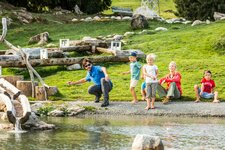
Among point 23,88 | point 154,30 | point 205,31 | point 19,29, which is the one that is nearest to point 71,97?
point 23,88

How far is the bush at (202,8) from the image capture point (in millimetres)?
65062

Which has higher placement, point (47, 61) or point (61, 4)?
point (61, 4)

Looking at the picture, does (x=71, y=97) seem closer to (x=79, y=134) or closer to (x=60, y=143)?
(x=79, y=134)

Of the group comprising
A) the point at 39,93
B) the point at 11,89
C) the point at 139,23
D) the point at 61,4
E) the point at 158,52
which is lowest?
the point at 39,93

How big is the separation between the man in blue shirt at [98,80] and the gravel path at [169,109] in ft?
1.54

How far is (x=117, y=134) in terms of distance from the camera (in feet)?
66.2

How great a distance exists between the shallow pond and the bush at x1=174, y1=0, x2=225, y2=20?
4237 centimetres

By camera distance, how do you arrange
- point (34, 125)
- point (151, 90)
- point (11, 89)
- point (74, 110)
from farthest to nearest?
1. point (151, 90)
2. point (74, 110)
3. point (11, 89)
4. point (34, 125)

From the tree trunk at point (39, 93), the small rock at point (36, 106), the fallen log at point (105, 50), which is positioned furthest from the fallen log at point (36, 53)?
the small rock at point (36, 106)

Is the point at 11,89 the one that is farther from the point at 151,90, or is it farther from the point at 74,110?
the point at 151,90

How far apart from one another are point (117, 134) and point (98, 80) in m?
6.33

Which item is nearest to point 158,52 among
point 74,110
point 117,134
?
point 74,110

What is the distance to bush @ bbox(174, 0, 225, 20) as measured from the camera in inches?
2562

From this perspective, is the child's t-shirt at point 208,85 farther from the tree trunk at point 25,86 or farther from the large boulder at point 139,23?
the large boulder at point 139,23
